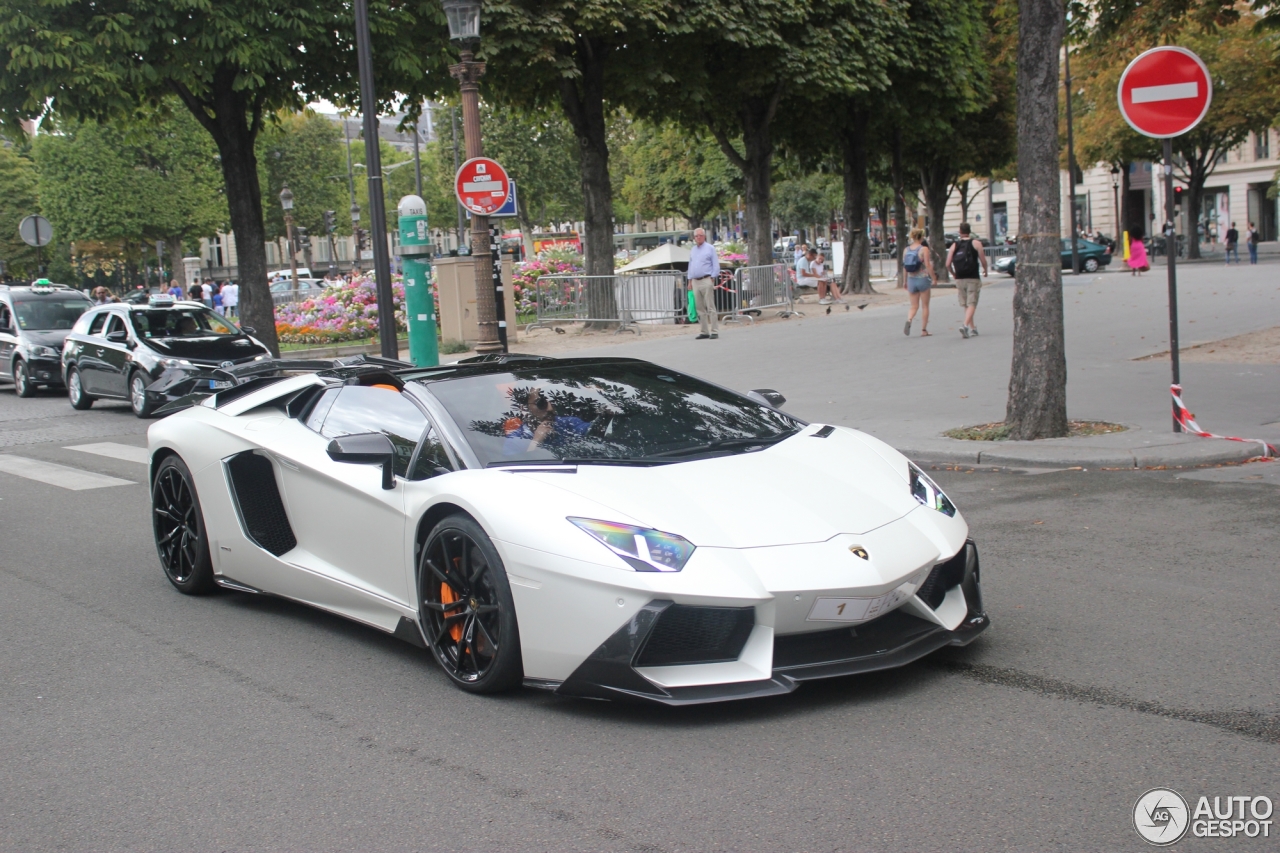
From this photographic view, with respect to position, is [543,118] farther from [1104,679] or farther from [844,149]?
[1104,679]

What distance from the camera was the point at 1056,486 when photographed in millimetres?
8484

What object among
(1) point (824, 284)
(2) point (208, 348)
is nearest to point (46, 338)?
(2) point (208, 348)

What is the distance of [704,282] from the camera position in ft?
76.5

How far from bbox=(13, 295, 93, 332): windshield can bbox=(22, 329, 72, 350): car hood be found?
13 cm

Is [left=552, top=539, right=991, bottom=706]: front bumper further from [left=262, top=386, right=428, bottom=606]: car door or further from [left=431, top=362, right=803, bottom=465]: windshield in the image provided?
[left=262, top=386, right=428, bottom=606]: car door

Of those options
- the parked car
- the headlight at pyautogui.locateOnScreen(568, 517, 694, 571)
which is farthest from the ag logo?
the parked car

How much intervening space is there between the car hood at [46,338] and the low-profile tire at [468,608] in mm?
17770

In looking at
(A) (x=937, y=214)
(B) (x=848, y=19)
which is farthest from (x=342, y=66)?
(A) (x=937, y=214)

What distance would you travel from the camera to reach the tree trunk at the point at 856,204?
118 feet

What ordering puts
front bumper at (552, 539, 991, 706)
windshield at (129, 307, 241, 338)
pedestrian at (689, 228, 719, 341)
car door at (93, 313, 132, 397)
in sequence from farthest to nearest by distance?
pedestrian at (689, 228, 719, 341), windshield at (129, 307, 241, 338), car door at (93, 313, 132, 397), front bumper at (552, 539, 991, 706)

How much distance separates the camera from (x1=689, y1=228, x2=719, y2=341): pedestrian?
2327 cm

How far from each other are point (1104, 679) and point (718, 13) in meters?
23.4

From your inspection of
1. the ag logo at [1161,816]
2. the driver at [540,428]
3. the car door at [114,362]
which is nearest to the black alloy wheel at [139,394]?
the car door at [114,362]

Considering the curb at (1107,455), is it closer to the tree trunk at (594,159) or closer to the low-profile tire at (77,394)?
the low-profile tire at (77,394)
